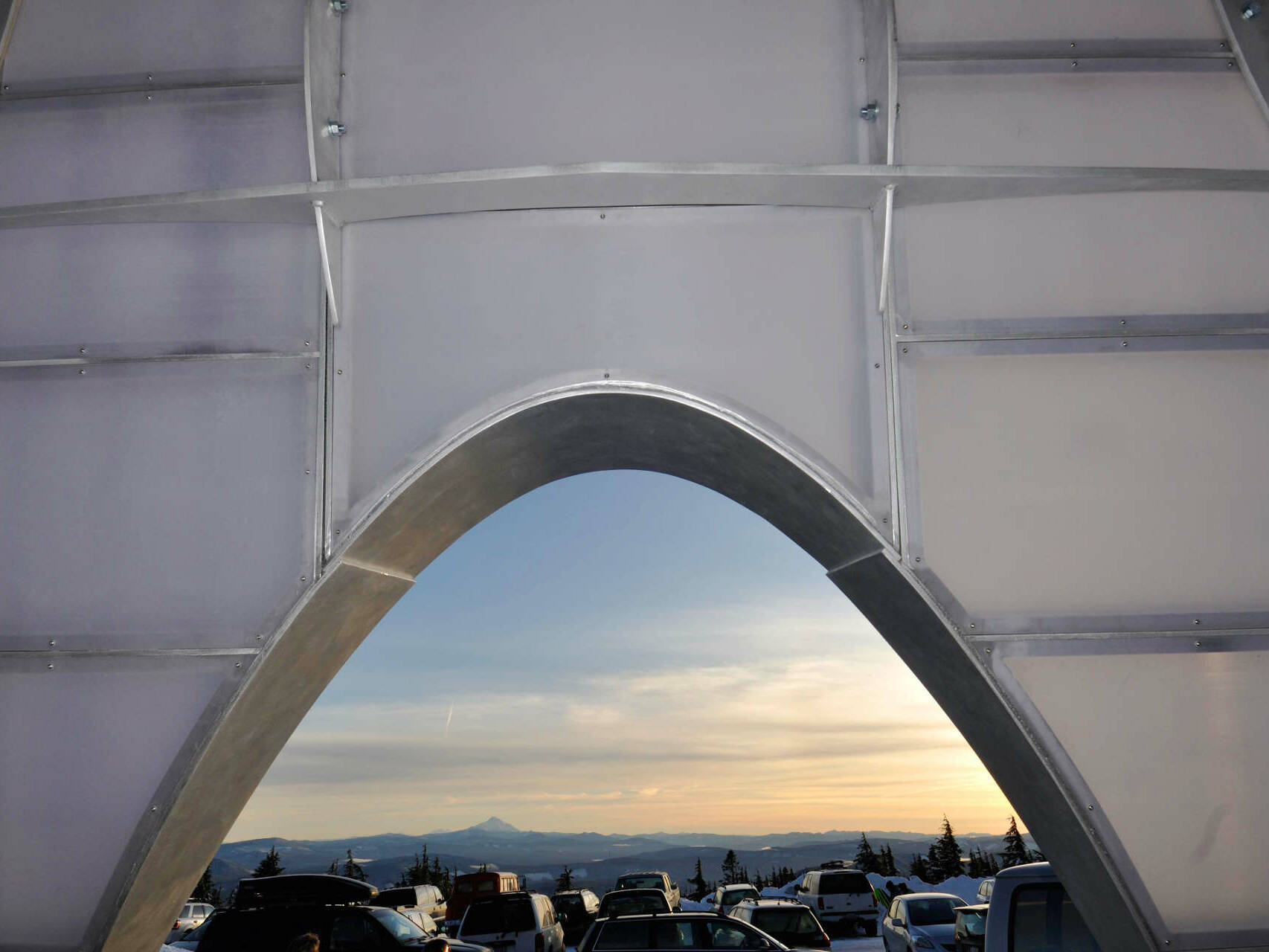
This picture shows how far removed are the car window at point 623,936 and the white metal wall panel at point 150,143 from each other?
334 inches

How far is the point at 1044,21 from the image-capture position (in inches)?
247

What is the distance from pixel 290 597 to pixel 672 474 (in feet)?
9.92

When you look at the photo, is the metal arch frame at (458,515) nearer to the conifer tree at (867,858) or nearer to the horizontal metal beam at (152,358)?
the horizontal metal beam at (152,358)

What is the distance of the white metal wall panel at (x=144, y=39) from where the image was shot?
6.37 meters

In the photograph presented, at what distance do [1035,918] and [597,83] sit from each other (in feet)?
19.5

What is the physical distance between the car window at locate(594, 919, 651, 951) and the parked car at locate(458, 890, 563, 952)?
302cm

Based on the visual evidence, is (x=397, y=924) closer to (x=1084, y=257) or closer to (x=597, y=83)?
(x=597, y=83)

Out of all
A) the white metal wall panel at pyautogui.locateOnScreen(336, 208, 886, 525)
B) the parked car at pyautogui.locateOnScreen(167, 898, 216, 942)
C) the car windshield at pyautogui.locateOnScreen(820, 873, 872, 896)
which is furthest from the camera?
the parked car at pyautogui.locateOnScreen(167, 898, 216, 942)

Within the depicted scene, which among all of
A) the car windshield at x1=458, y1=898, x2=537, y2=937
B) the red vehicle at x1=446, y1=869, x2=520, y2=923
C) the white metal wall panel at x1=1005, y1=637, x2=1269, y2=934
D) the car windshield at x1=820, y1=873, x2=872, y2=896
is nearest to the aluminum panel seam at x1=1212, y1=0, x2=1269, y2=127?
the white metal wall panel at x1=1005, y1=637, x2=1269, y2=934

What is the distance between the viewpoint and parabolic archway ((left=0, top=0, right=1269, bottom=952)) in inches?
220

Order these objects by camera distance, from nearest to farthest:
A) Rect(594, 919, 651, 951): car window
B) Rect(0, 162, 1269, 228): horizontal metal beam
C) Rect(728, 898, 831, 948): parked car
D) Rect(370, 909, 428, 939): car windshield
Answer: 1. Rect(0, 162, 1269, 228): horizontal metal beam
2. Rect(370, 909, 428, 939): car windshield
3. Rect(594, 919, 651, 951): car window
4. Rect(728, 898, 831, 948): parked car

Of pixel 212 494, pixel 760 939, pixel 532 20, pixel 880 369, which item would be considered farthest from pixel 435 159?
pixel 760 939

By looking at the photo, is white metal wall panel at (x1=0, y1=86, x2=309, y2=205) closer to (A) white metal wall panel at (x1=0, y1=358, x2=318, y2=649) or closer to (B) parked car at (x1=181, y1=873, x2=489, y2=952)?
(A) white metal wall panel at (x1=0, y1=358, x2=318, y2=649)

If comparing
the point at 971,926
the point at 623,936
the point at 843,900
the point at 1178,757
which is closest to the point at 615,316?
the point at 1178,757
